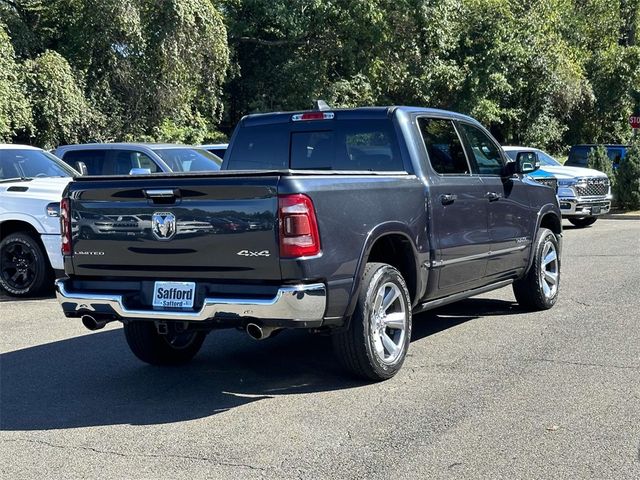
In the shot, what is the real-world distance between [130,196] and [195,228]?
56 centimetres

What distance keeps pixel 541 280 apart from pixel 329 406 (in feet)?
12.8

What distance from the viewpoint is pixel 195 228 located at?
5.78m

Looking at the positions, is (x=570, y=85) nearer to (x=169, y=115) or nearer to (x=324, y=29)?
(x=324, y=29)

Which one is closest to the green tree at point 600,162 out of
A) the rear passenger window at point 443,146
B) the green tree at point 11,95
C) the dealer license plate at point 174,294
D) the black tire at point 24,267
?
the green tree at point 11,95

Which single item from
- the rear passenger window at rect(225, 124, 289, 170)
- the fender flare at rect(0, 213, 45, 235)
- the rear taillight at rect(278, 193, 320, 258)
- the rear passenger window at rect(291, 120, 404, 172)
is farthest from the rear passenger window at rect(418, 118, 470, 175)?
the fender flare at rect(0, 213, 45, 235)

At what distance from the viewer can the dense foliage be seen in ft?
69.5

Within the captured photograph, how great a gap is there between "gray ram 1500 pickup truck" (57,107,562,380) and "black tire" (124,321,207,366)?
12 mm

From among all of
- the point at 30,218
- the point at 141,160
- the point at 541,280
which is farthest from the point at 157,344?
the point at 141,160

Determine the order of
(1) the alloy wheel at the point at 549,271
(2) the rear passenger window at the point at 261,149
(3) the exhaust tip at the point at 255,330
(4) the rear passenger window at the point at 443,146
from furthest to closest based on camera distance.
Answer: (1) the alloy wheel at the point at 549,271, (2) the rear passenger window at the point at 261,149, (4) the rear passenger window at the point at 443,146, (3) the exhaust tip at the point at 255,330

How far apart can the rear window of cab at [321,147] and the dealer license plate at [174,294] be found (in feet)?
6.34

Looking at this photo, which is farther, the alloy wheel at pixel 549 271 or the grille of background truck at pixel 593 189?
the grille of background truck at pixel 593 189

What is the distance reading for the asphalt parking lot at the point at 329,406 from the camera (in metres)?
4.77

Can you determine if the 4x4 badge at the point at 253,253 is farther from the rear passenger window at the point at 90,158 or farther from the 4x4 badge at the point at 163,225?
the rear passenger window at the point at 90,158

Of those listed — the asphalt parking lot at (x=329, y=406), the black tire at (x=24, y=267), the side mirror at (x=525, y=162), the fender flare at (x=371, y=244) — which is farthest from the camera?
the black tire at (x=24, y=267)
